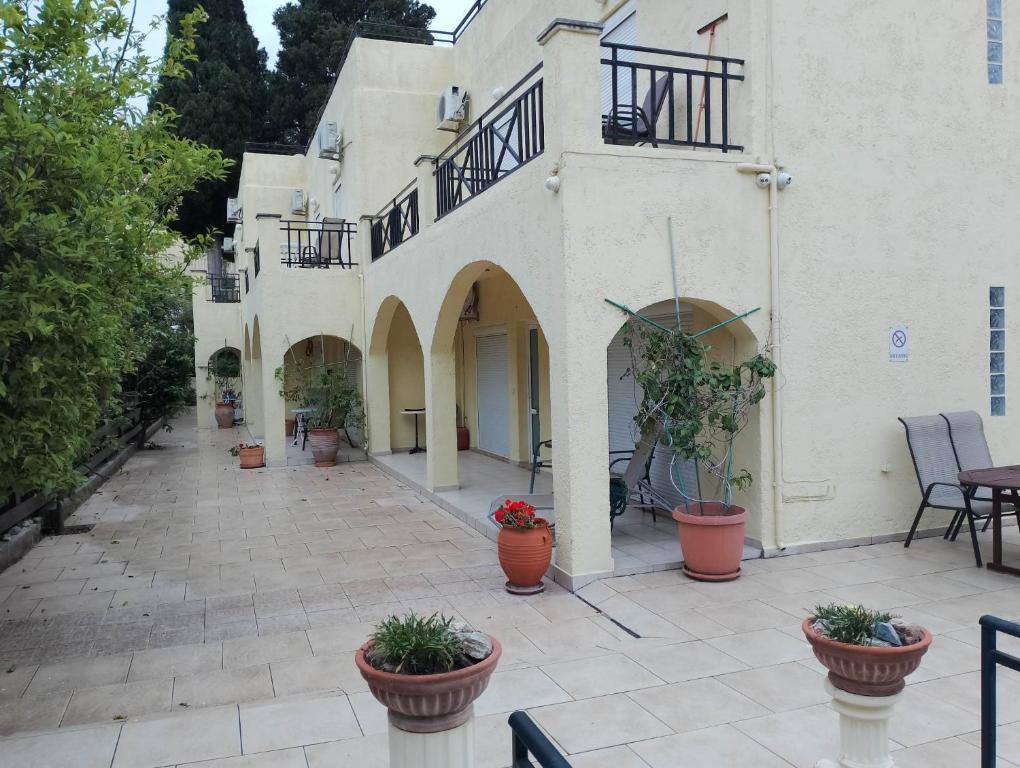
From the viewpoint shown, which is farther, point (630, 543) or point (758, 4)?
point (630, 543)

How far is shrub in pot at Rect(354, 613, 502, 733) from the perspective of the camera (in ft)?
8.14

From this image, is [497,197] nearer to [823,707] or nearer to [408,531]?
[408,531]

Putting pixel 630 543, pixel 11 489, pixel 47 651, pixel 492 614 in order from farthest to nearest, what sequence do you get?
pixel 630 543 → pixel 492 614 → pixel 47 651 → pixel 11 489

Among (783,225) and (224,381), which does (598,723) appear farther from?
(224,381)

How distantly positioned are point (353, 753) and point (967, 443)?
5.85 meters

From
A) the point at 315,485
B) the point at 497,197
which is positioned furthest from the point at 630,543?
the point at 315,485

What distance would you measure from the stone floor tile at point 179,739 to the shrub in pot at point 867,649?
2590mm

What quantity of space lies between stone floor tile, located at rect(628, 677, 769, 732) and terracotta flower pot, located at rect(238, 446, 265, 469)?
1011cm

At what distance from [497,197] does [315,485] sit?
19.2 feet

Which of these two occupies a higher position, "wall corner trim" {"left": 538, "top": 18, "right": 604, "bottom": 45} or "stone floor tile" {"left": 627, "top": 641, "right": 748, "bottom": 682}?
"wall corner trim" {"left": 538, "top": 18, "right": 604, "bottom": 45}

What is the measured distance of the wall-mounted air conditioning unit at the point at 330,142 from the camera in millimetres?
15422

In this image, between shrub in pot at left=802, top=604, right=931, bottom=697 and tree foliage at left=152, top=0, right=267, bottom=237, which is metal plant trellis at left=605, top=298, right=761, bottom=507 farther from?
tree foliage at left=152, top=0, right=267, bottom=237

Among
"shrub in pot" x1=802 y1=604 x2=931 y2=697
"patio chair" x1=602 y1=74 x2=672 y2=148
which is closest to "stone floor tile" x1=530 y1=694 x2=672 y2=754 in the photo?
"shrub in pot" x1=802 y1=604 x2=931 y2=697

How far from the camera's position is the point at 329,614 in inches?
215
